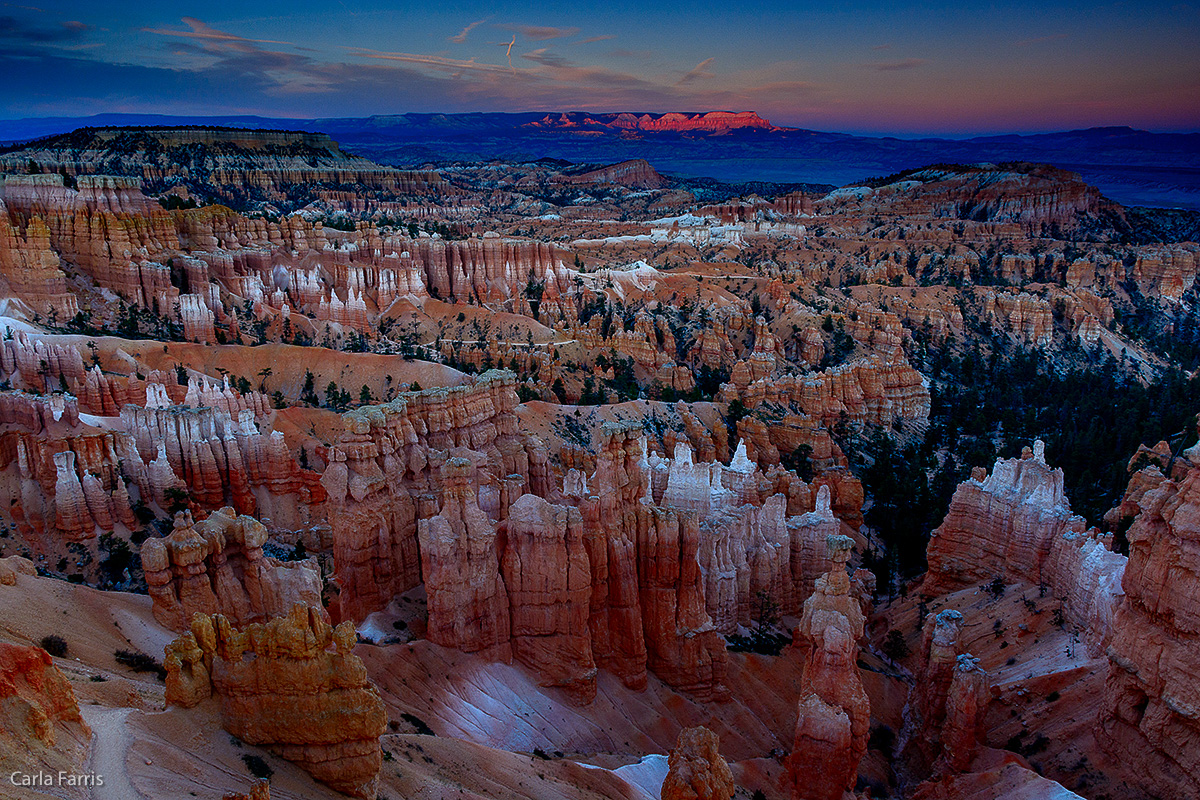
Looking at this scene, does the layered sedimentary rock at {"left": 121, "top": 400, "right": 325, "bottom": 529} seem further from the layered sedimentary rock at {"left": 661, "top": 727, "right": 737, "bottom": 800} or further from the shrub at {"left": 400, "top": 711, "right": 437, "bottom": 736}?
the layered sedimentary rock at {"left": 661, "top": 727, "right": 737, "bottom": 800}

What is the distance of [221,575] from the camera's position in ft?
66.9

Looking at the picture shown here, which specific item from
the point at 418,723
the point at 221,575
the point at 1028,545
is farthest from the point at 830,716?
the point at 221,575

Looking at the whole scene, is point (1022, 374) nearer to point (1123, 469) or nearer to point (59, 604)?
point (1123, 469)

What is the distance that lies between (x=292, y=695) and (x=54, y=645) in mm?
5863

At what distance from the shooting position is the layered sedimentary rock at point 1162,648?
631 inches

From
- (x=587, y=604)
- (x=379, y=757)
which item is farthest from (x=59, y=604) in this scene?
(x=587, y=604)

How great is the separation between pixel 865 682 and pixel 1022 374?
190 feet

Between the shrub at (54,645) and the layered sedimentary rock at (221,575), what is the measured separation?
11.2 ft

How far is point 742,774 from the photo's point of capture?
20.8 metres

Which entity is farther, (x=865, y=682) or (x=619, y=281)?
(x=619, y=281)

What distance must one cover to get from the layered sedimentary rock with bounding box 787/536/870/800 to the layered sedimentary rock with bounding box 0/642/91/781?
50.4 ft

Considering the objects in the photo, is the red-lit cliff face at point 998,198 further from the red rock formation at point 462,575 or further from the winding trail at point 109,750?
the winding trail at point 109,750

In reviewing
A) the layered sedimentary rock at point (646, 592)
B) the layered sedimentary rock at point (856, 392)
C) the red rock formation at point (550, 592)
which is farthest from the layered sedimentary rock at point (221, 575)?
the layered sedimentary rock at point (856, 392)

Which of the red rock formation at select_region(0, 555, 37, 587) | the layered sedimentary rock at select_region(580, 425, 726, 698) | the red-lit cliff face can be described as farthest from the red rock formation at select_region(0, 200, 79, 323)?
the red-lit cliff face
